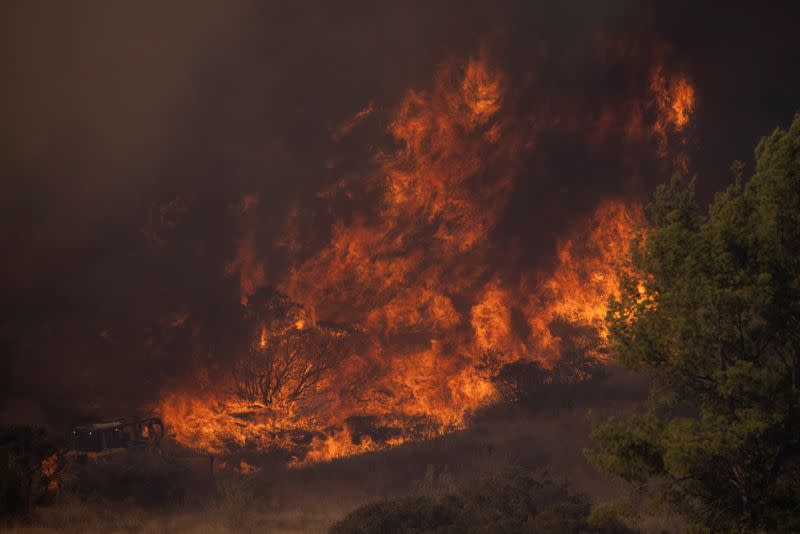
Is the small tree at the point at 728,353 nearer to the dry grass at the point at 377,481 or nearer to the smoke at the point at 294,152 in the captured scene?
the dry grass at the point at 377,481

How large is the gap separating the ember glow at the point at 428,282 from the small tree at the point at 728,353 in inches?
962

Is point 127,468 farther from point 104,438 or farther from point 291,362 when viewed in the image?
point 291,362

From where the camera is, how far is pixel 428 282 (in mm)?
42500

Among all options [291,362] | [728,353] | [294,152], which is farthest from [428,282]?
[728,353]

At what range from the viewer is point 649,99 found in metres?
45.3

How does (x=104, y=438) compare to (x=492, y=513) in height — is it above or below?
above

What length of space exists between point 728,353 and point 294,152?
120ft

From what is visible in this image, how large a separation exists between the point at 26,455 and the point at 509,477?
56.1ft

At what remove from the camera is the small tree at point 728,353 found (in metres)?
12.2

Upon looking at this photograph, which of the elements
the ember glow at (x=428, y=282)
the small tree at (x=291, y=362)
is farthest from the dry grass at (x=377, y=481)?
the small tree at (x=291, y=362)

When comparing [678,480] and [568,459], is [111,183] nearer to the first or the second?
[568,459]

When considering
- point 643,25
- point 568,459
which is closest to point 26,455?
point 568,459

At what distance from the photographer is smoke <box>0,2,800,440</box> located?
139 ft

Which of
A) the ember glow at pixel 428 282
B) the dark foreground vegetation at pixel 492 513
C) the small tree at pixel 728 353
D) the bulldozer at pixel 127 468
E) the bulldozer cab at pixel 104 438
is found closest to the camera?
the small tree at pixel 728 353
